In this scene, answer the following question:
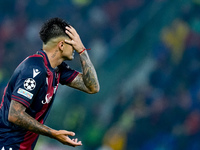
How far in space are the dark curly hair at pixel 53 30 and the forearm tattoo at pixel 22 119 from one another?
0.63 meters

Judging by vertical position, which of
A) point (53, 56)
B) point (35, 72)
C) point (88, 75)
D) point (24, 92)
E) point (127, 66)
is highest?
point (127, 66)

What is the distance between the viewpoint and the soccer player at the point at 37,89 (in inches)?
107

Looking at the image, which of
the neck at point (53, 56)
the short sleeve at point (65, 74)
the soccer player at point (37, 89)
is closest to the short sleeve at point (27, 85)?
the soccer player at point (37, 89)

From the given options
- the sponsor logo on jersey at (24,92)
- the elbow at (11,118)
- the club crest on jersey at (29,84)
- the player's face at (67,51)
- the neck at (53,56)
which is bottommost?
the elbow at (11,118)

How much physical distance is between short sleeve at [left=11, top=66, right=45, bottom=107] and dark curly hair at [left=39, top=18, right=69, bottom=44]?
380mm

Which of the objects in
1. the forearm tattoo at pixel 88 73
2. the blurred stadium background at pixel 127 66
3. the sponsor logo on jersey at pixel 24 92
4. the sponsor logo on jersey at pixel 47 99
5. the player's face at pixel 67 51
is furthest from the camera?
the blurred stadium background at pixel 127 66

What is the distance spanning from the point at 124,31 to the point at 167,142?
2.23 metres

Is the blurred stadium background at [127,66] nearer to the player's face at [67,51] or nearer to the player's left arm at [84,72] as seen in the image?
the player's left arm at [84,72]

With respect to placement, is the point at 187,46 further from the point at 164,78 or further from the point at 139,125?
the point at 139,125

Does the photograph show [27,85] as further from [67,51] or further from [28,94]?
[67,51]

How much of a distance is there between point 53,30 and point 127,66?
4.23m

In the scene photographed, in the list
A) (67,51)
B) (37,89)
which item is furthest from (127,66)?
(37,89)

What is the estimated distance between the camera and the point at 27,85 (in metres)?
2.73

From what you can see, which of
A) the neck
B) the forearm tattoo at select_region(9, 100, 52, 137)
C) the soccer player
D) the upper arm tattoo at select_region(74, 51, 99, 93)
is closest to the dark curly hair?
the soccer player
